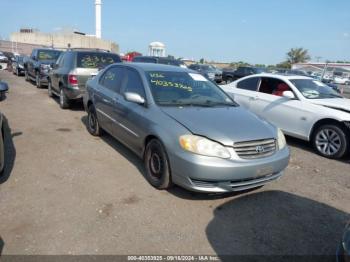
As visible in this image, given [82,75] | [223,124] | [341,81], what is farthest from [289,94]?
[341,81]

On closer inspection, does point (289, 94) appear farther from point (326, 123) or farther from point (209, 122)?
point (209, 122)

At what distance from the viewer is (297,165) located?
5.60 m

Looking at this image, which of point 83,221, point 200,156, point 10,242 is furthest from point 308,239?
point 10,242

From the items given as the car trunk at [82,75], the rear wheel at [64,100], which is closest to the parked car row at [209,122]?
the car trunk at [82,75]

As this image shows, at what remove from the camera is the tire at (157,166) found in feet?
13.0

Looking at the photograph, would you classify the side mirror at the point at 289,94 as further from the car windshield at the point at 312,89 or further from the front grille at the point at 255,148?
the front grille at the point at 255,148

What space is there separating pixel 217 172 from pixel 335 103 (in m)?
4.05

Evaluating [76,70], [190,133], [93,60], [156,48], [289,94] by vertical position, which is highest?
[156,48]

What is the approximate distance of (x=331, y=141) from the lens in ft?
19.8

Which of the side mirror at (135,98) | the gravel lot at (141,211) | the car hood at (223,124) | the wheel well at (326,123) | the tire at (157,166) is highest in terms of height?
the side mirror at (135,98)

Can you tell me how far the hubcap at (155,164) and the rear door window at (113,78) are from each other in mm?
1735

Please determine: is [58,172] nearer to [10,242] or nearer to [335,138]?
[10,242]

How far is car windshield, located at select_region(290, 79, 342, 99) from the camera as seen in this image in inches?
266

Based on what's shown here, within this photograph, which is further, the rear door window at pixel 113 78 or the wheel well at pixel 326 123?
the wheel well at pixel 326 123
